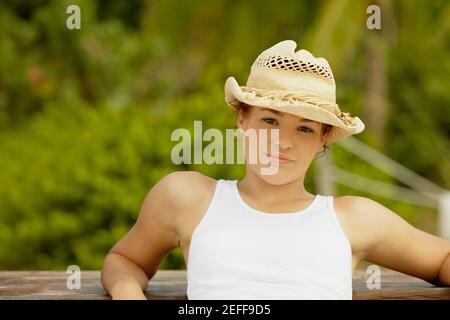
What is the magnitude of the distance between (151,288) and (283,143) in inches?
25.0

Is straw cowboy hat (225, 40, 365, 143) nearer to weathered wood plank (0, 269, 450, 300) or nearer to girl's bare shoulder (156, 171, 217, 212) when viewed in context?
girl's bare shoulder (156, 171, 217, 212)

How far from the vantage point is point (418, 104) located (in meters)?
9.68

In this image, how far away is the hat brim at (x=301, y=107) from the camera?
2156 millimetres

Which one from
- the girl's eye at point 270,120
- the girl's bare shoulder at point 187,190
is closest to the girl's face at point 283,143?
the girl's eye at point 270,120

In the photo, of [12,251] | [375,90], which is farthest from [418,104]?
[12,251]

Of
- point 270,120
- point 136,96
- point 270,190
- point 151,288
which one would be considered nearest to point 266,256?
point 270,190

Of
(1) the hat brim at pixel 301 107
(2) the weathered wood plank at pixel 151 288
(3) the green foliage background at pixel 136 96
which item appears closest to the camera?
(1) the hat brim at pixel 301 107

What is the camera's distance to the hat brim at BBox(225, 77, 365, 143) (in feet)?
7.07

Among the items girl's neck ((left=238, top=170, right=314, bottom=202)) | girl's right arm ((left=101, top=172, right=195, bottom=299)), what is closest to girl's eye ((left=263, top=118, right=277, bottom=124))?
girl's neck ((left=238, top=170, right=314, bottom=202))

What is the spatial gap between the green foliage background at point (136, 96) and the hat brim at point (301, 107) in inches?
115

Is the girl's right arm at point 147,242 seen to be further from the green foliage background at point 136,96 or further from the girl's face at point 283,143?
the green foliage background at point 136,96

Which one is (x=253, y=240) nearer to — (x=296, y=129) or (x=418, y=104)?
(x=296, y=129)

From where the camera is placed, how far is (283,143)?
86.6 inches

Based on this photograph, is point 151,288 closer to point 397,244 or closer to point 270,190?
point 270,190
